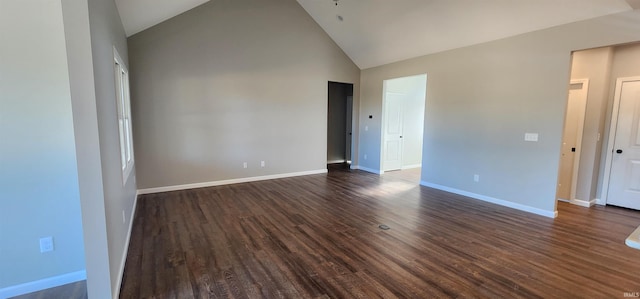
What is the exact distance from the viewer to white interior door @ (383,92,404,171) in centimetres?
680

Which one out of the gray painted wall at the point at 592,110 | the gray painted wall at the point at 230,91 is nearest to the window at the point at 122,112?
the gray painted wall at the point at 230,91

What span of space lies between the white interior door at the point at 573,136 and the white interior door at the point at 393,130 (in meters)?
3.29

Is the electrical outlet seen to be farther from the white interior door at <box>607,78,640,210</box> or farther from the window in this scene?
the white interior door at <box>607,78,640,210</box>

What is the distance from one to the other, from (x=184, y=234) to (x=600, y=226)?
522 centimetres

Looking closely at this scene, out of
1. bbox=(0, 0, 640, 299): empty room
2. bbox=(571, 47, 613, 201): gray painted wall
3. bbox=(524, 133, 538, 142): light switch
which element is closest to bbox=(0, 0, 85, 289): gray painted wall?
bbox=(0, 0, 640, 299): empty room

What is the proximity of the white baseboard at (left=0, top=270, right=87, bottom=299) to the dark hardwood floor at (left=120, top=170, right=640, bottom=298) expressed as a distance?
0.36m

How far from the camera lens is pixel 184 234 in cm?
317

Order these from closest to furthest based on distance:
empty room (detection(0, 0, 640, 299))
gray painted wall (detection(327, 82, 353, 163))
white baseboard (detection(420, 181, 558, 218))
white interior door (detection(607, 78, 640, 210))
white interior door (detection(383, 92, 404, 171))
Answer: empty room (detection(0, 0, 640, 299)) < white baseboard (detection(420, 181, 558, 218)) < white interior door (detection(607, 78, 640, 210)) < white interior door (detection(383, 92, 404, 171)) < gray painted wall (detection(327, 82, 353, 163))

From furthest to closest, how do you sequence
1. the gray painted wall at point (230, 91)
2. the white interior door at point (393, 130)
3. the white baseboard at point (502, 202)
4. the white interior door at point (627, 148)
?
the white interior door at point (393, 130) → the gray painted wall at point (230, 91) → the white interior door at point (627, 148) → the white baseboard at point (502, 202)

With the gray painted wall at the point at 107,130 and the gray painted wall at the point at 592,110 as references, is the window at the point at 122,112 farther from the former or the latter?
the gray painted wall at the point at 592,110

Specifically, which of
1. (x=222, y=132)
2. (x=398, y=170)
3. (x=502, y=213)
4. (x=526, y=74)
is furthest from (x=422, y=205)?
(x=222, y=132)

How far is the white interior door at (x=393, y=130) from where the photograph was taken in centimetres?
680

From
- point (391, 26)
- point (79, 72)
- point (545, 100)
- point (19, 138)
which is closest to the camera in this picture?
point (79, 72)

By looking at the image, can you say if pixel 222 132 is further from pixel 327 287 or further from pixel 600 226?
pixel 600 226
